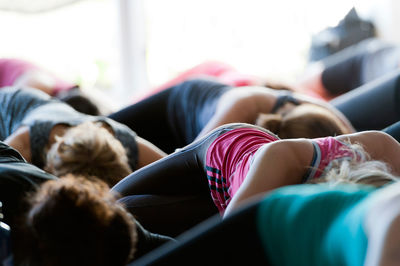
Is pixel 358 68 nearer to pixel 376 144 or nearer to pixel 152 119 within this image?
pixel 152 119

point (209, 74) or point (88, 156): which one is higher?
point (88, 156)

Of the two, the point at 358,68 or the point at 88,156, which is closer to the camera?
the point at 88,156

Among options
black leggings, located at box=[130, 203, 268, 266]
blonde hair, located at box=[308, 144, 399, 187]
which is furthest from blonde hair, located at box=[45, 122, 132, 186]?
black leggings, located at box=[130, 203, 268, 266]

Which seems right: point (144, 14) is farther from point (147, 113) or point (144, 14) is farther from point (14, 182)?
point (14, 182)

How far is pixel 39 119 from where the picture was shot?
181cm

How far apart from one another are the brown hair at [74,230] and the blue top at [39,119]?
2.50 feet

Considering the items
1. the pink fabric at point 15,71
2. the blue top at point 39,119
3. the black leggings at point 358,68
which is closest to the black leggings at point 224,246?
the blue top at point 39,119

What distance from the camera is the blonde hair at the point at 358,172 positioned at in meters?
1.05

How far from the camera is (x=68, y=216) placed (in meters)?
0.93

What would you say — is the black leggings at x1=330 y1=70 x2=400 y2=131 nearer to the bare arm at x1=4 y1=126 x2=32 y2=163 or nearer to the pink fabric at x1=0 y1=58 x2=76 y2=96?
the bare arm at x1=4 y1=126 x2=32 y2=163

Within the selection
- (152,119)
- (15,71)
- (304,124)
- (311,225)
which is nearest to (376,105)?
(304,124)

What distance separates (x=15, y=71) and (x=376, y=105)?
1697 mm

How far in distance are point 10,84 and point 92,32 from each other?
1.31 m

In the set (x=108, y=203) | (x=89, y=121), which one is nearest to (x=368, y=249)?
(x=108, y=203)
